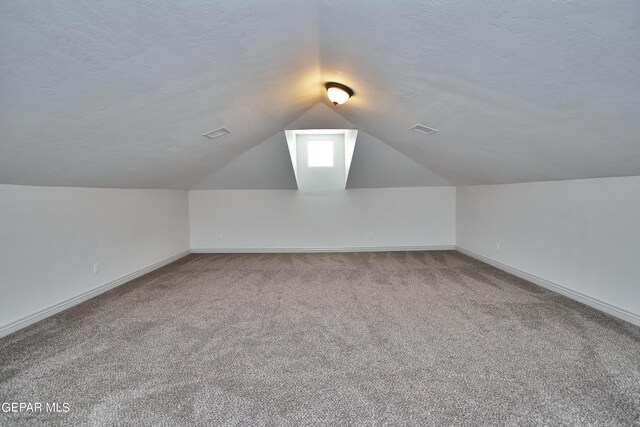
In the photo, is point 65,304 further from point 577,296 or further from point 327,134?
point 577,296

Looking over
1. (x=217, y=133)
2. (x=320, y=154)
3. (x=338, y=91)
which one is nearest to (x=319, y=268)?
(x=320, y=154)

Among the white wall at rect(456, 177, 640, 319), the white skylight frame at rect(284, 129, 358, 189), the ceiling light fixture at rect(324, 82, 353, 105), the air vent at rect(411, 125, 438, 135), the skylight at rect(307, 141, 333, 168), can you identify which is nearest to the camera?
the white wall at rect(456, 177, 640, 319)

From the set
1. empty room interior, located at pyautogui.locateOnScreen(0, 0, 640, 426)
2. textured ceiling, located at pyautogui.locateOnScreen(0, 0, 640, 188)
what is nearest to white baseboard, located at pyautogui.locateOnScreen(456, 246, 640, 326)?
empty room interior, located at pyautogui.locateOnScreen(0, 0, 640, 426)

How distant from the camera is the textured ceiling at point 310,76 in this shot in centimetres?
136

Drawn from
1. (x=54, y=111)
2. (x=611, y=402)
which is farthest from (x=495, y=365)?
(x=54, y=111)

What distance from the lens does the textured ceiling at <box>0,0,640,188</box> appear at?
136 cm

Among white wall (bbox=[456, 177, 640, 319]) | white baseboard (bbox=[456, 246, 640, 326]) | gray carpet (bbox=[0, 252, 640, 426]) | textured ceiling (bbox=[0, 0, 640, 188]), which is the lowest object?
gray carpet (bbox=[0, 252, 640, 426])

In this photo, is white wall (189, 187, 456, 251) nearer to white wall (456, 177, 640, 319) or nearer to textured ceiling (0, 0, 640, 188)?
white wall (456, 177, 640, 319)

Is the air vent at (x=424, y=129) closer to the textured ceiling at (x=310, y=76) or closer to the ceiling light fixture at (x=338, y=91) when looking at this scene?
the textured ceiling at (x=310, y=76)

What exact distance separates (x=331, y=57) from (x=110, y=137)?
202 cm

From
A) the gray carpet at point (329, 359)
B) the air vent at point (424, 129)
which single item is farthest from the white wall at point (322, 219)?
the air vent at point (424, 129)

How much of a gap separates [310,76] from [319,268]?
3.01 m

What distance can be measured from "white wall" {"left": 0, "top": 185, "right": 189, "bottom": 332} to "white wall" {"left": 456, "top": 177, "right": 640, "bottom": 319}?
5620 millimetres

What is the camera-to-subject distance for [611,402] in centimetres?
164
